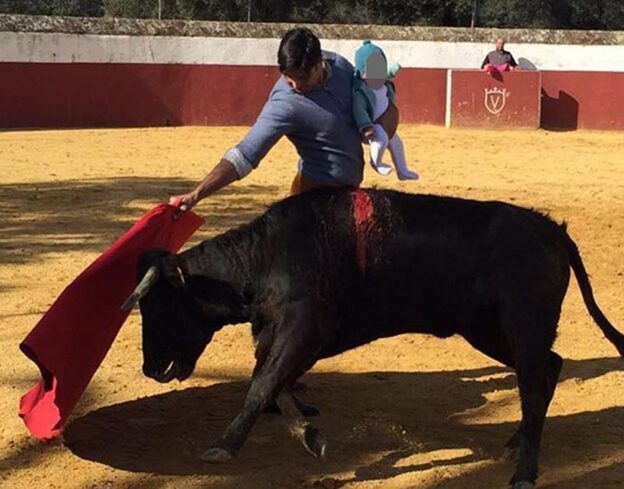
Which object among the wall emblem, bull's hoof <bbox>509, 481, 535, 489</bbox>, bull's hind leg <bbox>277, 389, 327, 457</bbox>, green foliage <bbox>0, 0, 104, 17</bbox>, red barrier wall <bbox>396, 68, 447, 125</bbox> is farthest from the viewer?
green foliage <bbox>0, 0, 104, 17</bbox>

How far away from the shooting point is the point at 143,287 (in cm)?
370

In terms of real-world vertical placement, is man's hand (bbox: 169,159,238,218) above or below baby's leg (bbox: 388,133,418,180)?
above

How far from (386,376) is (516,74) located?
13381mm

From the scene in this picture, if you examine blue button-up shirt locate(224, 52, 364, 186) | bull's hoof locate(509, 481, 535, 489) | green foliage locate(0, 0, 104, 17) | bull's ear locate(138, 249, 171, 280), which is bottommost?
bull's hoof locate(509, 481, 535, 489)

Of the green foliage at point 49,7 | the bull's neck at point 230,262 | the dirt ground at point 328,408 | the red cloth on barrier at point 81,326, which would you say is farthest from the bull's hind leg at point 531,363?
the green foliage at point 49,7

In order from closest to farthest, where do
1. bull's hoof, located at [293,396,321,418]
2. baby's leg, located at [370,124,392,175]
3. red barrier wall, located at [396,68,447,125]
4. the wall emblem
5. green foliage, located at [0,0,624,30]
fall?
bull's hoof, located at [293,396,321,418] → baby's leg, located at [370,124,392,175] → the wall emblem → red barrier wall, located at [396,68,447,125] → green foliage, located at [0,0,624,30]

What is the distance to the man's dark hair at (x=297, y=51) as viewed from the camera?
3889 millimetres

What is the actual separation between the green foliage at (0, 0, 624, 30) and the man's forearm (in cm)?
2862

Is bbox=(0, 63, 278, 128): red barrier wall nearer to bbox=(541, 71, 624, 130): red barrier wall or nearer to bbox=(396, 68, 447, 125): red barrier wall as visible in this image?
bbox=(396, 68, 447, 125): red barrier wall

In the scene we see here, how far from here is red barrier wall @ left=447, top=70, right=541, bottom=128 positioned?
1753 centimetres

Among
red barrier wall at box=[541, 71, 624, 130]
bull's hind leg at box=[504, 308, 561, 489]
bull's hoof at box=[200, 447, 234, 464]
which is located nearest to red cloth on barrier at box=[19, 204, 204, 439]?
bull's hoof at box=[200, 447, 234, 464]

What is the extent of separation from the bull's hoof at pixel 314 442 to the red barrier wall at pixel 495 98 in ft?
47.1

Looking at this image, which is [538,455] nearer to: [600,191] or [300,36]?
[300,36]

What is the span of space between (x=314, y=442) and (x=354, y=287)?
20.6 inches
